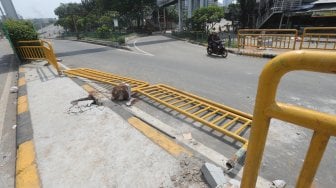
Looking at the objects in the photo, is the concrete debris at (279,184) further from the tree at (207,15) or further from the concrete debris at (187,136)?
the tree at (207,15)

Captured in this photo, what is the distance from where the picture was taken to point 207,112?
171 inches

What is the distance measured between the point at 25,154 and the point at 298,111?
3660 millimetres

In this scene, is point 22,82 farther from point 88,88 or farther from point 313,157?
point 313,157

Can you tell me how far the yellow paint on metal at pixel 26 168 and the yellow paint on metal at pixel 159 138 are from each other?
160 centimetres

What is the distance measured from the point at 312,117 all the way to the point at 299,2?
2099cm

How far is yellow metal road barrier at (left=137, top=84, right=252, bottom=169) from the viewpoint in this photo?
11.2ft

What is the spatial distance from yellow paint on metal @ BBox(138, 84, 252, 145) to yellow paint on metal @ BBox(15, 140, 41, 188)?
2549 mm

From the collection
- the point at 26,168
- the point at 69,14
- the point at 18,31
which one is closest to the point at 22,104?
the point at 26,168

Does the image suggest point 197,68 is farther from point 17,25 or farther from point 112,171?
point 17,25

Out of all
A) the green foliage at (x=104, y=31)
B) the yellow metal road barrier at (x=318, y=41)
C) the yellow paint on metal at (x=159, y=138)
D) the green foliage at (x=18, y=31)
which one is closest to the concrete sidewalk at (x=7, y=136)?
the yellow paint on metal at (x=159, y=138)

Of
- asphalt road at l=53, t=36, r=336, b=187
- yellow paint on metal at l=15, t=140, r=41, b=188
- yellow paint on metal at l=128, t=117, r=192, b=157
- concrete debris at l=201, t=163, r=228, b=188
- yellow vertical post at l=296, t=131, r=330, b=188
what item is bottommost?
asphalt road at l=53, t=36, r=336, b=187

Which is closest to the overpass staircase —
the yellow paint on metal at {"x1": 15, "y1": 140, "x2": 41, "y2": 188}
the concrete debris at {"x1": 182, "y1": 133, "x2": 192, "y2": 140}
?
the concrete debris at {"x1": 182, "y1": 133, "x2": 192, "y2": 140}

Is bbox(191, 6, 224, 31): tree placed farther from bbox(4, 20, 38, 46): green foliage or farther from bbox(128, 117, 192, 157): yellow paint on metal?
bbox(128, 117, 192, 157): yellow paint on metal

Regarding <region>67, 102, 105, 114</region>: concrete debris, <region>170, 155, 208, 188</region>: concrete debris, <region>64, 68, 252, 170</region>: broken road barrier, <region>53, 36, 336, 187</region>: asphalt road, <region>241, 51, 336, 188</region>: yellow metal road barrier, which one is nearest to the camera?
<region>241, 51, 336, 188</region>: yellow metal road barrier
